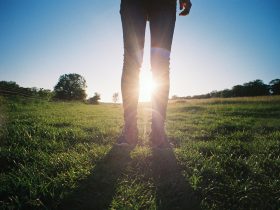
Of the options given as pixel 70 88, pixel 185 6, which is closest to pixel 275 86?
pixel 70 88

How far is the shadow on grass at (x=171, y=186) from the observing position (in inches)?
65.1

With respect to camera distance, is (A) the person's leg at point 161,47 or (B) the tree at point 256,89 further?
(B) the tree at point 256,89

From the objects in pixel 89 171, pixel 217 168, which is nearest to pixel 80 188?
pixel 89 171

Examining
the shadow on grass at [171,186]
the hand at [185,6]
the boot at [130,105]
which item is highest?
the hand at [185,6]

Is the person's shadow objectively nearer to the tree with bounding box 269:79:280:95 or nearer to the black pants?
the black pants

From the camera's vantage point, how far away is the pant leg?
3340 millimetres

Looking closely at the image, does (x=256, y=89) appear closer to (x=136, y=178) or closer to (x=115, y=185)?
(x=136, y=178)

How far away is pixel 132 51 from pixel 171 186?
2.11 meters

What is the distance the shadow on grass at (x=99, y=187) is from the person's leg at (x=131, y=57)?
79 cm

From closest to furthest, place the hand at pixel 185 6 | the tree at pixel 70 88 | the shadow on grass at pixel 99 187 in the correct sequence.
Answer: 1. the shadow on grass at pixel 99 187
2. the hand at pixel 185 6
3. the tree at pixel 70 88

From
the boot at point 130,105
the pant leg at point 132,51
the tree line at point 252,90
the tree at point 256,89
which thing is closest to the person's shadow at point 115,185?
the boot at point 130,105

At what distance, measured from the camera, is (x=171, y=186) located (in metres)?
1.93

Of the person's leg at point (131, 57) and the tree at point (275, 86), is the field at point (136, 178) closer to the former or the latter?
the person's leg at point (131, 57)

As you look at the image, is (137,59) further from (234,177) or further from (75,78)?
(75,78)
